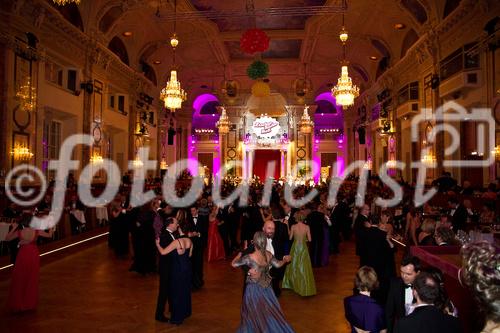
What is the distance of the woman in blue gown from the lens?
372cm

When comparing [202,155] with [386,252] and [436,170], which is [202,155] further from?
[386,252]

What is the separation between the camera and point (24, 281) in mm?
5156

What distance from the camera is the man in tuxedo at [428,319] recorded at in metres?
2.06

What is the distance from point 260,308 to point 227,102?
24501 mm

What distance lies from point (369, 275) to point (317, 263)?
5.08 meters

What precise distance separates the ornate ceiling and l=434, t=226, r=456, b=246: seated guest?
1016 cm

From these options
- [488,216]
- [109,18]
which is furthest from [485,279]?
[109,18]

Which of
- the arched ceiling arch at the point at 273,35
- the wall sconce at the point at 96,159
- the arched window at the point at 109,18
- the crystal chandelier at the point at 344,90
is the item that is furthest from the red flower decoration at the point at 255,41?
the wall sconce at the point at 96,159

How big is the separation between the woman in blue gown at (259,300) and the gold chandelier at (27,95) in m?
9.39

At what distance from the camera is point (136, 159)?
1986cm

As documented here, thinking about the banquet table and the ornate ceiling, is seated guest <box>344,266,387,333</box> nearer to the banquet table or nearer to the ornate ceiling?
the banquet table

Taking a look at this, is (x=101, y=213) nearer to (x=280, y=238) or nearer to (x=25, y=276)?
(x=25, y=276)

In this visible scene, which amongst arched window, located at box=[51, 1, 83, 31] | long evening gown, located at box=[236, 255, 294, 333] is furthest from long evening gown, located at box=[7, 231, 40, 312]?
arched window, located at box=[51, 1, 83, 31]

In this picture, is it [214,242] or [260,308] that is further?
[214,242]
